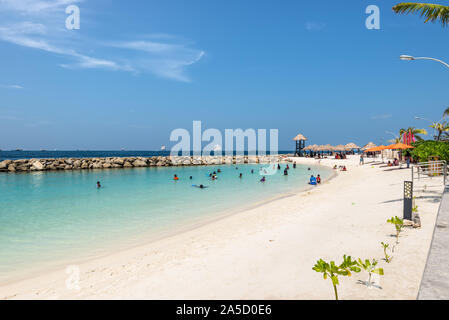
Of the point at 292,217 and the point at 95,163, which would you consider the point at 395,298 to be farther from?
the point at 95,163

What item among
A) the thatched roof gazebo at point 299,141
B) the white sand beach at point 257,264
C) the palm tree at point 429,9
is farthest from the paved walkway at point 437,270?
the thatched roof gazebo at point 299,141

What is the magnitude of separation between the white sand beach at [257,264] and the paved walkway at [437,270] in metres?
0.21

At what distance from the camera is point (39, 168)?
47.4 metres

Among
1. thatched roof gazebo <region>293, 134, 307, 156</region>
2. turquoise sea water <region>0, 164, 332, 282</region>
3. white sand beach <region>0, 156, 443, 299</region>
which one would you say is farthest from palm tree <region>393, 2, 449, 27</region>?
thatched roof gazebo <region>293, 134, 307, 156</region>

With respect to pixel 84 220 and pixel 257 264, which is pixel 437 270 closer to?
pixel 257 264

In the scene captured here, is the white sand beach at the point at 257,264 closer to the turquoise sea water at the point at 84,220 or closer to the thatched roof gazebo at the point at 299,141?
the turquoise sea water at the point at 84,220

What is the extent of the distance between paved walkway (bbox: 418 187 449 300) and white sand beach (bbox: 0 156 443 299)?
8.3 inches

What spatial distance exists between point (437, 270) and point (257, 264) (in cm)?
344

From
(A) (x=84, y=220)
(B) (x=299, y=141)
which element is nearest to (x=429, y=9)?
(A) (x=84, y=220)

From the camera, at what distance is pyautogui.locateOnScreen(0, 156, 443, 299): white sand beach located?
4715mm

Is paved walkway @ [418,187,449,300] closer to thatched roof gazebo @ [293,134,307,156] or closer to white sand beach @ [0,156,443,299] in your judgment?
white sand beach @ [0,156,443,299]

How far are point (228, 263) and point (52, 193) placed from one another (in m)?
22.9

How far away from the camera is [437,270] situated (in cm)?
448

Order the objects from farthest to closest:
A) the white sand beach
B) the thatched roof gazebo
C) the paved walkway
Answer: the thatched roof gazebo → the white sand beach → the paved walkway
